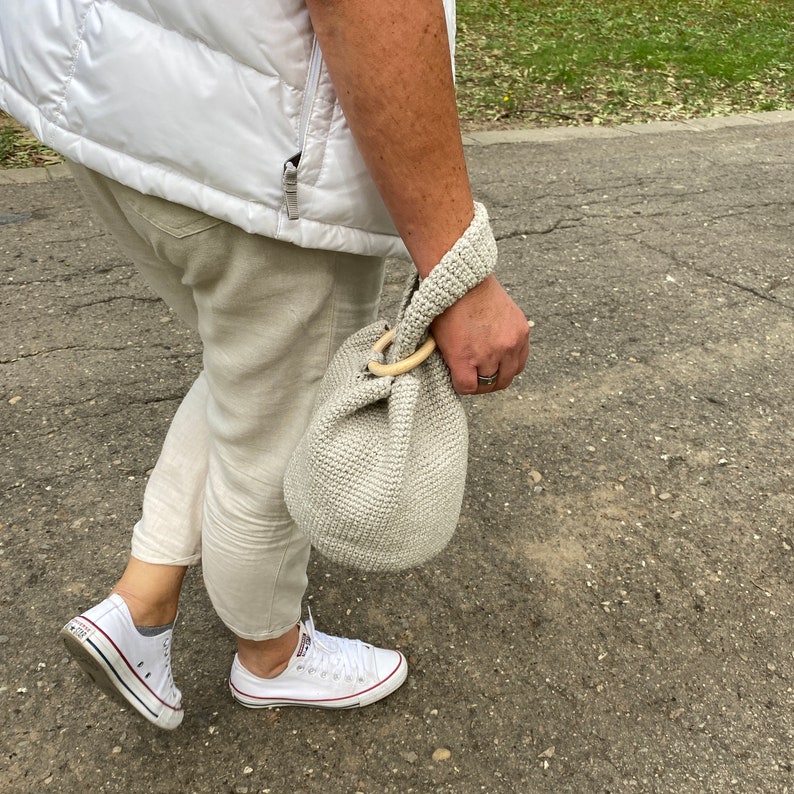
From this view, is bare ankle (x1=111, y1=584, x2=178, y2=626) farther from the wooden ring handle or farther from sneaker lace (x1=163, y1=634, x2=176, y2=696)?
the wooden ring handle

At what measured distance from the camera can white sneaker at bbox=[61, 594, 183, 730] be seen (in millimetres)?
1330

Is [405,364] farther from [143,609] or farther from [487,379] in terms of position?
[143,609]

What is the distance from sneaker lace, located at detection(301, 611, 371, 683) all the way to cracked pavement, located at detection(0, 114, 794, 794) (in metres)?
0.09

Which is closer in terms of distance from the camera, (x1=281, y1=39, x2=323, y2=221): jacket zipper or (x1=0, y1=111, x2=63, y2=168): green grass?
(x1=281, y1=39, x2=323, y2=221): jacket zipper

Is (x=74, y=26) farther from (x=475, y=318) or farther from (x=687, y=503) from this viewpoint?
(x=687, y=503)

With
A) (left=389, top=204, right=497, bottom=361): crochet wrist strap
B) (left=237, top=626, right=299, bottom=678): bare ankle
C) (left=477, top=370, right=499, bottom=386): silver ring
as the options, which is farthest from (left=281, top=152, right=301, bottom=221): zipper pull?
(left=237, top=626, right=299, bottom=678): bare ankle

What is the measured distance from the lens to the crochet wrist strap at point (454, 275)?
3.36 feet

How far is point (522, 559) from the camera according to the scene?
81.2 inches

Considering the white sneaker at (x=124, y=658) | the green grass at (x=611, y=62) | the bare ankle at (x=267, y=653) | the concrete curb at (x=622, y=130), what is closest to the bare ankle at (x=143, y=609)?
the white sneaker at (x=124, y=658)

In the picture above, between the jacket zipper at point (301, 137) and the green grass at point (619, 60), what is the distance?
15.3 feet

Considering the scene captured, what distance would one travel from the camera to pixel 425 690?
1.74m

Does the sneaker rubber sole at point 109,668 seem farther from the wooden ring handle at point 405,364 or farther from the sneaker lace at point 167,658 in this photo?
the wooden ring handle at point 405,364

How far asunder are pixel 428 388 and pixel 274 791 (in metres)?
0.89

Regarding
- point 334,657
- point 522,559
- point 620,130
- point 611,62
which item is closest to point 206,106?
point 334,657
